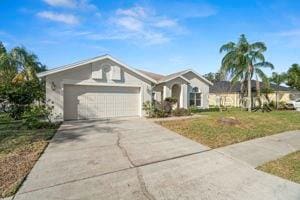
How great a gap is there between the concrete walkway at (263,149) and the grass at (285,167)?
0.78ft

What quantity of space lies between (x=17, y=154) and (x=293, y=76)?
4407cm

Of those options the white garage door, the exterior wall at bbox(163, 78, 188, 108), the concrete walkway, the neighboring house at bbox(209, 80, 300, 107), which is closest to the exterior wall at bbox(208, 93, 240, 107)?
the neighboring house at bbox(209, 80, 300, 107)

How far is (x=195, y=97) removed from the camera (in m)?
22.5

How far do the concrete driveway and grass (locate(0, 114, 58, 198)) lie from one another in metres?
0.22

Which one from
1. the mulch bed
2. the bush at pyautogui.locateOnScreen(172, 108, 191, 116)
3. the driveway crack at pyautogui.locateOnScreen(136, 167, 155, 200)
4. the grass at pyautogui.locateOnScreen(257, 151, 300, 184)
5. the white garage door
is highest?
the white garage door

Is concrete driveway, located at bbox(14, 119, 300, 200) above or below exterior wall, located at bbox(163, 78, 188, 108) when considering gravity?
below

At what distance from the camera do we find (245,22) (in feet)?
50.8

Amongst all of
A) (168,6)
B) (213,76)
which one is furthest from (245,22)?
(213,76)

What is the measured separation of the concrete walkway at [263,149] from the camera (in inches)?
282

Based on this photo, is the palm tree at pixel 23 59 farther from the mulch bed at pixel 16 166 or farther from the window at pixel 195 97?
the mulch bed at pixel 16 166

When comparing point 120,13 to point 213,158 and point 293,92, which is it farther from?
point 293,92

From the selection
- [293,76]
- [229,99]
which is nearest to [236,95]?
[229,99]

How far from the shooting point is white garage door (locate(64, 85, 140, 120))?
44.6 ft

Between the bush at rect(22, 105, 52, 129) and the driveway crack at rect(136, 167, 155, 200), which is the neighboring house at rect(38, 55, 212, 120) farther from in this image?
the driveway crack at rect(136, 167, 155, 200)
